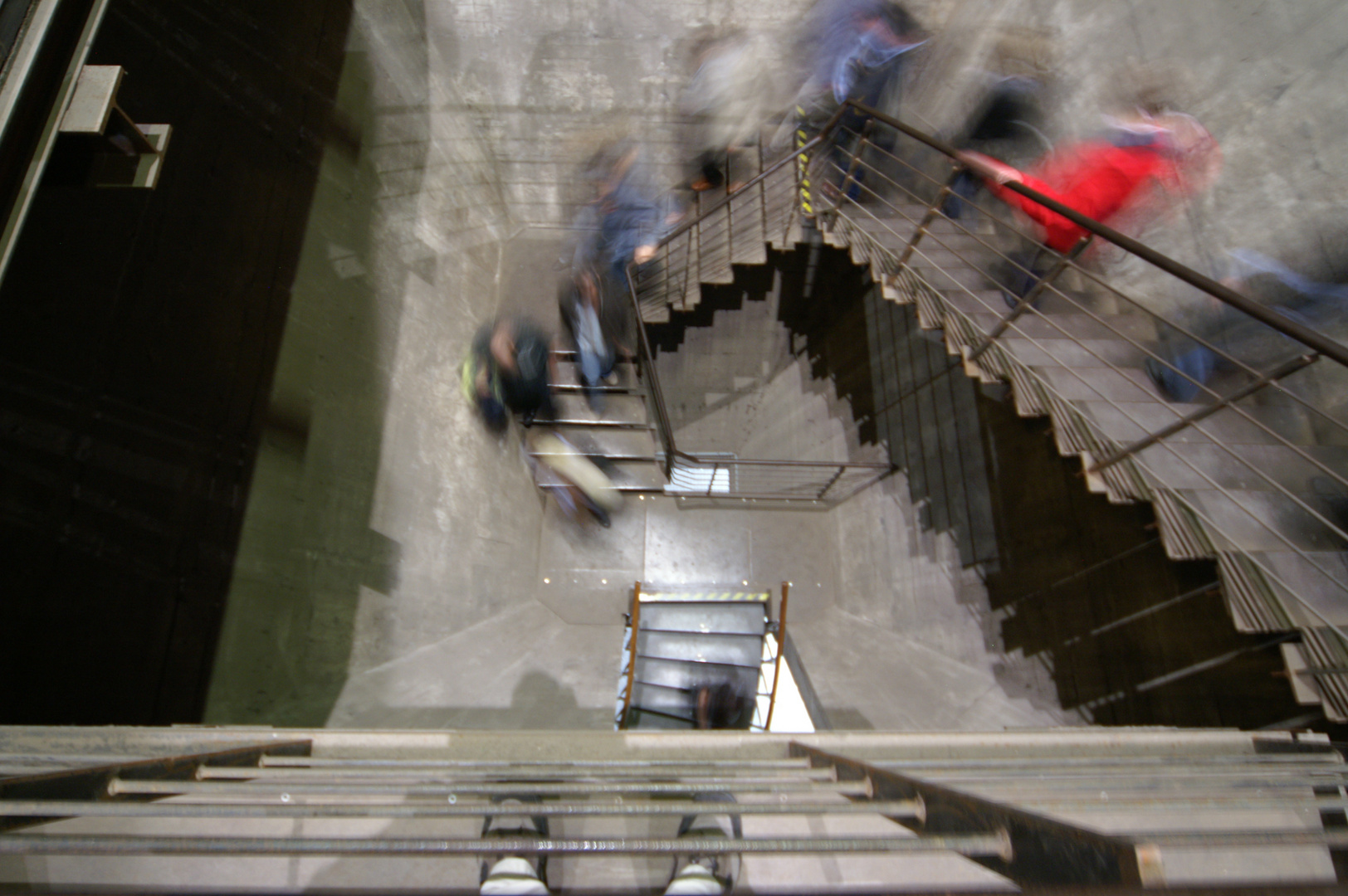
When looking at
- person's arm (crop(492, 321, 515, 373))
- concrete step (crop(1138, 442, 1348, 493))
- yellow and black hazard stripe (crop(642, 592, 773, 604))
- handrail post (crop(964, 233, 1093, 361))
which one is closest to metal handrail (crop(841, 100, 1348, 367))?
handrail post (crop(964, 233, 1093, 361))

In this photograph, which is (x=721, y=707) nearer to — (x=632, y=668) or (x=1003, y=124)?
(x=632, y=668)

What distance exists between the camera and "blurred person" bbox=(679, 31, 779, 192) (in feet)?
18.7

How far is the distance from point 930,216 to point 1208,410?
1817 mm

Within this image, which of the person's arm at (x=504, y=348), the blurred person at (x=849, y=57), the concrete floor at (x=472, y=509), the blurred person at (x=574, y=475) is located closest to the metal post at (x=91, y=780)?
the concrete floor at (x=472, y=509)

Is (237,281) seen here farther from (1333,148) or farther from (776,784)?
(1333,148)

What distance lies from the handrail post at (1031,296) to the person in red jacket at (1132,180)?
1.38ft

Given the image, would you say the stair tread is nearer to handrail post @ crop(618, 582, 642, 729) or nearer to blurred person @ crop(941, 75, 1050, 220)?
handrail post @ crop(618, 582, 642, 729)

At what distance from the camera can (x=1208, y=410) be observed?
7.47 feet

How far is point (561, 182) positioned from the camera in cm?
658

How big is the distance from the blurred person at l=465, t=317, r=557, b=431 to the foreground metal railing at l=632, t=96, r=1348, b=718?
1.04m

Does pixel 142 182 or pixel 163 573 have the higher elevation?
pixel 142 182

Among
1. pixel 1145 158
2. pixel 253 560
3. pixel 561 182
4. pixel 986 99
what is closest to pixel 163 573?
pixel 253 560

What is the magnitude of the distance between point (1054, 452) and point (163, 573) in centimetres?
508

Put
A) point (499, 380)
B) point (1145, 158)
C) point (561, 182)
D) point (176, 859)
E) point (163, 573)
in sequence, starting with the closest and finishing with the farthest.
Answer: point (176, 859) < point (163, 573) < point (1145, 158) < point (499, 380) < point (561, 182)
